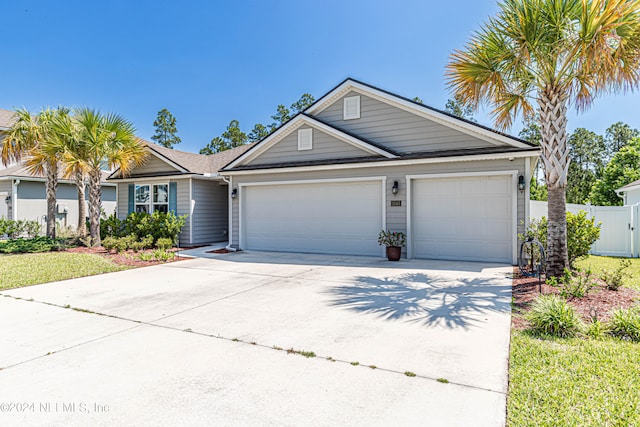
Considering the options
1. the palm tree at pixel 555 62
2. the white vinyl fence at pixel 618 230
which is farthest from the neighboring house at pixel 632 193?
the palm tree at pixel 555 62

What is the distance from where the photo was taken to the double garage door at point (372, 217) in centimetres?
961

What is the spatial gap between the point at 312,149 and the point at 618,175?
936 inches

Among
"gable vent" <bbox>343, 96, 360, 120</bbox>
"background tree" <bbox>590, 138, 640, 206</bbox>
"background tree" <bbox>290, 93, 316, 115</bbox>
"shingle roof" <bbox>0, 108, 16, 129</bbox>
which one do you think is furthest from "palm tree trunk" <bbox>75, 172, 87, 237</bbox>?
"background tree" <bbox>590, 138, 640, 206</bbox>

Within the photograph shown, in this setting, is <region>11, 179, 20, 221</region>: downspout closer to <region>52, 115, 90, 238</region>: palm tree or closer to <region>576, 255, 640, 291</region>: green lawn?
<region>52, 115, 90, 238</region>: palm tree

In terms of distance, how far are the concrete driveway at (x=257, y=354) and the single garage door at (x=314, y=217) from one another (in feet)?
13.5

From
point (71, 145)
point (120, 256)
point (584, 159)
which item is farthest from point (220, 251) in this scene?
point (584, 159)

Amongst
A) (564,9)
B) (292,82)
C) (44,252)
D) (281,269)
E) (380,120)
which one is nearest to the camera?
(564,9)

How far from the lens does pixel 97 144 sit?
489 inches

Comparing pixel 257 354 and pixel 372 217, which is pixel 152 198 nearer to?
pixel 372 217

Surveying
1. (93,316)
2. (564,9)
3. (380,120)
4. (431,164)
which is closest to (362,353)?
(93,316)

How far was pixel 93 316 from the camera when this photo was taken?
5277 millimetres

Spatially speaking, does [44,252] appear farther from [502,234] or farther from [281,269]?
[502,234]

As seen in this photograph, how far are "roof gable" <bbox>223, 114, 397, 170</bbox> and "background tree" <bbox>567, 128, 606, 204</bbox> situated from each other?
3180 centimetres

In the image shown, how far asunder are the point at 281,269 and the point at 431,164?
5.05 meters
